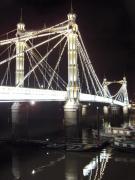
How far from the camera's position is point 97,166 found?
3044 centimetres

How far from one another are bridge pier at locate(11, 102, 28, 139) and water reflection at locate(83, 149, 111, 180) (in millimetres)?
12212

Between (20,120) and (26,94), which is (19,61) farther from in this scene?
(26,94)

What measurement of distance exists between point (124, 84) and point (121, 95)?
7204 millimetres

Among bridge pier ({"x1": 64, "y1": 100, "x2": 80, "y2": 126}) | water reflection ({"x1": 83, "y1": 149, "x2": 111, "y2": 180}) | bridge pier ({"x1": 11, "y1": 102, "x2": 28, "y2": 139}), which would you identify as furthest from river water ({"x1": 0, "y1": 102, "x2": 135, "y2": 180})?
bridge pier ({"x1": 64, "y1": 100, "x2": 80, "y2": 126})

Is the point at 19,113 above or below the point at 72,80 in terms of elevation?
below

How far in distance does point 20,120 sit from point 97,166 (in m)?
16.4

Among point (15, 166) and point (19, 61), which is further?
point (19, 61)

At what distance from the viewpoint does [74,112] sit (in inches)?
1660

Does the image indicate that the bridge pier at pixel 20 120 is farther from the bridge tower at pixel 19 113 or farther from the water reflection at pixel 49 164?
the water reflection at pixel 49 164

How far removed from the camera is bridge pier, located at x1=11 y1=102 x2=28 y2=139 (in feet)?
143

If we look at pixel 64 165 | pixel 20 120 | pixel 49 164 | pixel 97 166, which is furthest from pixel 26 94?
pixel 97 166

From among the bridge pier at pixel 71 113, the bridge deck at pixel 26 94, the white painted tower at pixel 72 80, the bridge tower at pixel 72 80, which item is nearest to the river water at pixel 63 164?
the bridge pier at pixel 71 113

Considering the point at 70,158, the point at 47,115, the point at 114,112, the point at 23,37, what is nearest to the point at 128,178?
the point at 70,158

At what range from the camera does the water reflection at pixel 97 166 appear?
1098 inches
